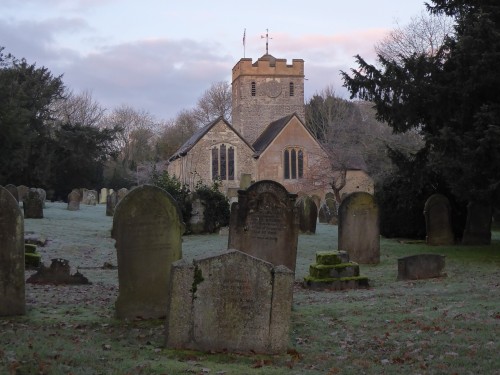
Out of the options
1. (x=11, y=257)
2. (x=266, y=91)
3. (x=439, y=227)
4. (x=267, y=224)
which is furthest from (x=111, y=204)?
(x=266, y=91)

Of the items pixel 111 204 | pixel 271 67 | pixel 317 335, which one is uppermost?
pixel 271 67

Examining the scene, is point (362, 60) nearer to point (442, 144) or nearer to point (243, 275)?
point (442, 144)

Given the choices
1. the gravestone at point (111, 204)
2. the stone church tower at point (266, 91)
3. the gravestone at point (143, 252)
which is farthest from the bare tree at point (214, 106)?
the gravestone at point (143, 252)

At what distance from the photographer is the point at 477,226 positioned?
21.9 m

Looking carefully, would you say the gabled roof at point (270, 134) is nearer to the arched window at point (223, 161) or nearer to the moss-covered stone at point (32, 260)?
the arched window at point (223, 161)

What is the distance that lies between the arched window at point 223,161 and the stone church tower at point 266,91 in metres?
12.9

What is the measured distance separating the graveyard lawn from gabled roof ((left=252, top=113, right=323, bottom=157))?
1840 inches

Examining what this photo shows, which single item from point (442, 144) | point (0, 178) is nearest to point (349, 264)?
point (442, 144)

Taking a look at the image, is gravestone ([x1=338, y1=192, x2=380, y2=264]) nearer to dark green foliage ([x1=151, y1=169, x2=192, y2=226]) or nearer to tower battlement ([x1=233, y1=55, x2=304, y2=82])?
dark green foliage ([x1=151, y1=169, x2=192, y2=226])

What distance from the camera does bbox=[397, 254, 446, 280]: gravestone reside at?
46.6ft

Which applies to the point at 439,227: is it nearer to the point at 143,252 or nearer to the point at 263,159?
the point at 143,252

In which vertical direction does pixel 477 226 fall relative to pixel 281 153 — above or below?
below

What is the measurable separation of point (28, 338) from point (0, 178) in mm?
42173

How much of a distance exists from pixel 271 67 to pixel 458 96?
56301mm
